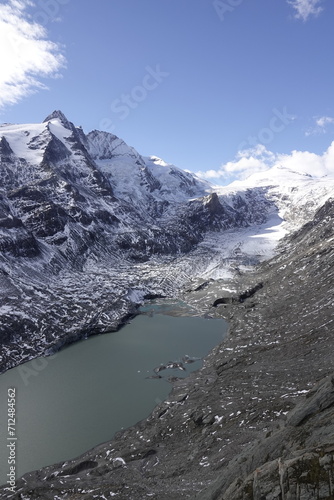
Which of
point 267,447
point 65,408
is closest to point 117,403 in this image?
point 65,408

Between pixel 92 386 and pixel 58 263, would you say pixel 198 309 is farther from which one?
pixel 58 263

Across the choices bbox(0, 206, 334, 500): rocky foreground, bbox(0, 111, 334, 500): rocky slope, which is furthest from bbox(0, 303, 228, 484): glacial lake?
bbox(0, 111, 334, 500): rocky slope

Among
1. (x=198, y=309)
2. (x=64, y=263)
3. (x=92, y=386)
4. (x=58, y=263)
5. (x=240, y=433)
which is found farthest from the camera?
(x=64, y=263)

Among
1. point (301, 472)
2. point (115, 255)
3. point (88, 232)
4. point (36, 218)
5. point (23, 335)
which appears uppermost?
point (36, 218)

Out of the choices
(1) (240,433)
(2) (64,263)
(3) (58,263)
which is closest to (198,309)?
(2) (64,263)

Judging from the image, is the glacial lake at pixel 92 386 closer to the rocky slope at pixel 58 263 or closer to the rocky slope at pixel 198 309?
the rocky slope at pixel 198 309

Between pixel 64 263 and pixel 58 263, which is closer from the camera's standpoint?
pixel 58 263

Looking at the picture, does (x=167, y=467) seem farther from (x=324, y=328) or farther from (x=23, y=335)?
(x=23, y=335)
